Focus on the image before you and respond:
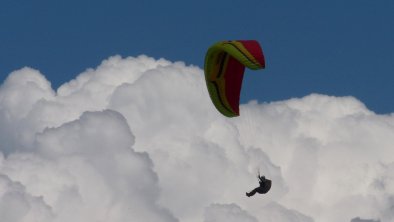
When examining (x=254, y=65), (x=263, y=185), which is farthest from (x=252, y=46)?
(x=263, y=185)

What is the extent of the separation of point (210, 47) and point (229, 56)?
161 inches

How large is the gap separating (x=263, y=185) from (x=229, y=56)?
12526mm

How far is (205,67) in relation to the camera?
121 metres

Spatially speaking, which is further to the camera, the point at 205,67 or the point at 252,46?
the point at 205,67

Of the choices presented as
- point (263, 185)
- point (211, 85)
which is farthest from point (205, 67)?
point (263, 185)

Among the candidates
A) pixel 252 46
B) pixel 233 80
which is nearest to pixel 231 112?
pixel 233 80

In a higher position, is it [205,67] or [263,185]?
[205,67]

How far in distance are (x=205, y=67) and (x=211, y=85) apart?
1.80 meters

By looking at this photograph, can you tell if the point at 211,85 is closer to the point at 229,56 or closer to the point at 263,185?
the point at 229,56

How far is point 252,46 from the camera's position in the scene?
113 m

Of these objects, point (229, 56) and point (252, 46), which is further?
point (229, 56)

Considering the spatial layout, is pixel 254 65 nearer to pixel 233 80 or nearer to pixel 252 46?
pixel 252 46

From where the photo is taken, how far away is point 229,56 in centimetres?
12219

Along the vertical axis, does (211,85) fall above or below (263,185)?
above
